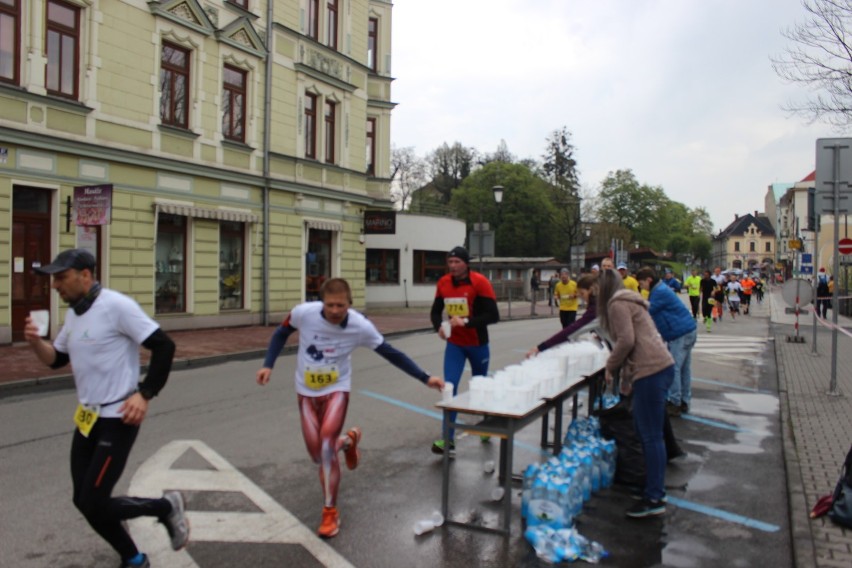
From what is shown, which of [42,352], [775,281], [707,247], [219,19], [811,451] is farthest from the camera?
[707,247]

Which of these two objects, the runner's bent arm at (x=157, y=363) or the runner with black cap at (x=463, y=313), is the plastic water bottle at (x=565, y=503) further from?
the runner's bent arm at (x=157, y=363)

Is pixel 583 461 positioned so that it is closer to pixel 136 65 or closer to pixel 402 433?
pixel 402 433

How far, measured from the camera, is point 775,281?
8838cm

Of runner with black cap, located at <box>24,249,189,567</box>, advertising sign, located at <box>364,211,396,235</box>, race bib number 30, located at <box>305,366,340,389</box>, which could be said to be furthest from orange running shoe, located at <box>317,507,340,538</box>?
advertising sign, located at <box>364,211,396,235</box>

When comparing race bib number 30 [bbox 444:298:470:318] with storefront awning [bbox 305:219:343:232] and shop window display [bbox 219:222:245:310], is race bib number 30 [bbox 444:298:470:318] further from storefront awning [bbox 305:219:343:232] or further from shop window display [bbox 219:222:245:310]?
storefront awning [bbox 305:219:343:232]

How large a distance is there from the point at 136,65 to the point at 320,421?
597 inches

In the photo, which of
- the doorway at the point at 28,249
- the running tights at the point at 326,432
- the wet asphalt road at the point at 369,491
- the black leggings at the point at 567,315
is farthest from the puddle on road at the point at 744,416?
the doorway at the point at 28,249

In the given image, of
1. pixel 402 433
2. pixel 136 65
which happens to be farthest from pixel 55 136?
pixel 402 433

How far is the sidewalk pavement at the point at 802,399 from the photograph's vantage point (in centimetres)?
452

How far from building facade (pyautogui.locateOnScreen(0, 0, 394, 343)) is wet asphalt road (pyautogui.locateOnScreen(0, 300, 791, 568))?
6.87 meters

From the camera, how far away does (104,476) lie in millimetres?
3584

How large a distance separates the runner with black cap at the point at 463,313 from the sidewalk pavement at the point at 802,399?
2.77 m

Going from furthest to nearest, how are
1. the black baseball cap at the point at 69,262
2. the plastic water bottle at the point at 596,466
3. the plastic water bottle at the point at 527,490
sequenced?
1. the plastic water bottle at the point at 596,466
2. the plastic water bottle at the point at 527,490
3. the black baseball cap at the point at 69,262

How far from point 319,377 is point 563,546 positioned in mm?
1868
